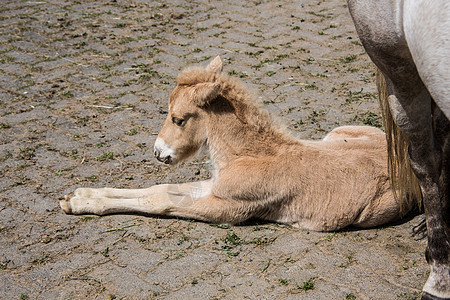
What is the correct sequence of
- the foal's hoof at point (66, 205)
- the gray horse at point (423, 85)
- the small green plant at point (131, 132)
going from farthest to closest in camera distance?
the small green plant at point (131, 132) → the foal's hoof at point (66, 205) → the gray horse at point (423, 85)

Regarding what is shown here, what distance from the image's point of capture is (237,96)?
4.54 metres

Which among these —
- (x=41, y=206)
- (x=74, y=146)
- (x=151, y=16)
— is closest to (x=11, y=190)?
(x=41, y=206)

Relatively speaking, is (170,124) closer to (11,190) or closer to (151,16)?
(11,190)

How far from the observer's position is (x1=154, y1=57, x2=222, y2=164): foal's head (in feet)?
14.9

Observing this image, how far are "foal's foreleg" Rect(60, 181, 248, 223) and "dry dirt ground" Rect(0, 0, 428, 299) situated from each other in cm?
9

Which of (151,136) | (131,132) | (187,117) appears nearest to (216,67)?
(187,117)

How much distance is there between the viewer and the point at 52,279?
374cm

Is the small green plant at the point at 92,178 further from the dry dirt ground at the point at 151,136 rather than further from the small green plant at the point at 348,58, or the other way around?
the small green plant at the point at 348,58

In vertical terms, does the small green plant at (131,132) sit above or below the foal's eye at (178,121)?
below

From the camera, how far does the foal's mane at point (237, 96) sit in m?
4.54

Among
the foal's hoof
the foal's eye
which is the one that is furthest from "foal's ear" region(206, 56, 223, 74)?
the foal's hoof

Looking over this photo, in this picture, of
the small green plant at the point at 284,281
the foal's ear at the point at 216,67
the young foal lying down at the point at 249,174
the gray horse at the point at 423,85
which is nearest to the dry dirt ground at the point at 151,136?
the small green plant at the point at 284,281

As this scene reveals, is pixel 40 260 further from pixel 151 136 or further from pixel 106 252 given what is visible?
pixel 151 136

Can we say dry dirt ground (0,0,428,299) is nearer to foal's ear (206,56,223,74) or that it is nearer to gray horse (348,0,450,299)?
gray horse (348,0,450,299)
